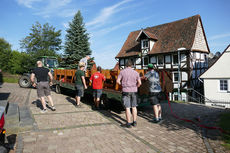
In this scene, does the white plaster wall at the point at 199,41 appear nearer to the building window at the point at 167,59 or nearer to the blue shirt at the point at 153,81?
the building window at the point at 167,59

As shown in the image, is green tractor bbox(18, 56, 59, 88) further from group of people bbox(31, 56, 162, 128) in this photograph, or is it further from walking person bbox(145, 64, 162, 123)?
walking person bbox(145, 64, 162, 123)

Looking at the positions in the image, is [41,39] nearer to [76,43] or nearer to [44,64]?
[76,43]

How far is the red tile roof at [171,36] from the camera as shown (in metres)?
22.4

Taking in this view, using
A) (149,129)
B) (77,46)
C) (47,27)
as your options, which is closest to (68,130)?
(149,129)

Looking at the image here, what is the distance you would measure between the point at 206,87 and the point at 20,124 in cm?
2226

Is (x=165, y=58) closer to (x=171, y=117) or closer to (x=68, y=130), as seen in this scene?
(x=171, y=117)

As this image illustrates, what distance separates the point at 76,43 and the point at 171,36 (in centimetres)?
1318

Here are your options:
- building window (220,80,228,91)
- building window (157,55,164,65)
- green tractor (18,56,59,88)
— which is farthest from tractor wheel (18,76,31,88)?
building window (220,80,228,91)

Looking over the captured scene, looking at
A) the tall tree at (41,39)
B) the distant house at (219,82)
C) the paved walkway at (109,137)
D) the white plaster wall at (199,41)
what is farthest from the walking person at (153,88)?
the tall tree at (41,39)

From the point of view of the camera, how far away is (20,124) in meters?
4.43

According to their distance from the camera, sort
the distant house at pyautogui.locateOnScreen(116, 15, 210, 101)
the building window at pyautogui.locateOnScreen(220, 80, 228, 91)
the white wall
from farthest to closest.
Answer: the distant house at pyautogui.locateOnScreen(116, 15, 210, 101)
the building window at pyautogui.locateOnScreen(220, 80, 228, 91)
the white wall

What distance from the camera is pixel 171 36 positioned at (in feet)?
79.5

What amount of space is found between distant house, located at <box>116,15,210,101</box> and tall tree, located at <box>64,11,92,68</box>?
7.38 meters

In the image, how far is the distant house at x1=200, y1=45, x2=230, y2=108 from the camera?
65.9ft
